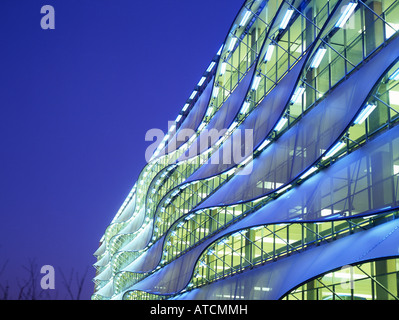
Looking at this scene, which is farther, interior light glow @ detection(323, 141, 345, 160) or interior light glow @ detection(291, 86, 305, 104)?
interior light glow @ detection(291, 86, 305, 104)

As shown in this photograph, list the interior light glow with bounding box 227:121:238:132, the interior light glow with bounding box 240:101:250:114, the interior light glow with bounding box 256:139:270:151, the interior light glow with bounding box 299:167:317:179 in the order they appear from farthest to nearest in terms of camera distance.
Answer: the interior light glow with bounding box 227:121:238:132
the interior light glow with bounding box 240:101:250:114
the interior light glow with bounding box 256:139:270:151
the interior light glow with bounding box 299:167:317:179

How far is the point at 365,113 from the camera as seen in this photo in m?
15.6

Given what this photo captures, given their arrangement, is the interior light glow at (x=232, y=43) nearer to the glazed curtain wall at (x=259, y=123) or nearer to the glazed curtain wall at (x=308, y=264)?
the glazed curtain wall at (x=259, y=123)

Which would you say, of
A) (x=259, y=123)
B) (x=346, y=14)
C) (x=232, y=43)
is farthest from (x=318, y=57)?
(x=232, y=43)

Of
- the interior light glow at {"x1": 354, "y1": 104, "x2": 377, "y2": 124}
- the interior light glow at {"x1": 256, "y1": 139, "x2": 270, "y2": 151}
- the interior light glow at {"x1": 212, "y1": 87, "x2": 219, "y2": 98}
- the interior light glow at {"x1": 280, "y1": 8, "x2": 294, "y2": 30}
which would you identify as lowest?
the interior light glow at {"x1": 354, "y1": 104, "x2": 377, "y2": 124}

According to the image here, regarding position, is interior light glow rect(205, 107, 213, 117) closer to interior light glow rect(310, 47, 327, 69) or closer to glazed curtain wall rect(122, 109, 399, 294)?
glazed curtain wall rect(122, 109, 399, 294)

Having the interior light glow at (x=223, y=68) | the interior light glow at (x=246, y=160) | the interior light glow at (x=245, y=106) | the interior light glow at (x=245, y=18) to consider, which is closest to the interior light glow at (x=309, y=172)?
the interior light glow at (x=246, y=160)

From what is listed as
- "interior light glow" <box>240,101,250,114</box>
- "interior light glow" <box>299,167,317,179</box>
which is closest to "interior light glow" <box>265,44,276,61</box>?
"interior light glow" <box>240,101,250,114</box>

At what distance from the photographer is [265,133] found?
22.0 m

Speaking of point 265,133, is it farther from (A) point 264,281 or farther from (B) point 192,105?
(B) point 192,105

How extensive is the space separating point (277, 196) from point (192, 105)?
19223 mm

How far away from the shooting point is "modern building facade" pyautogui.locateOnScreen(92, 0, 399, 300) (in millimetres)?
14844

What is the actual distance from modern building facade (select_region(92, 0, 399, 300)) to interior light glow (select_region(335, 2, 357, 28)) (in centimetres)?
4
